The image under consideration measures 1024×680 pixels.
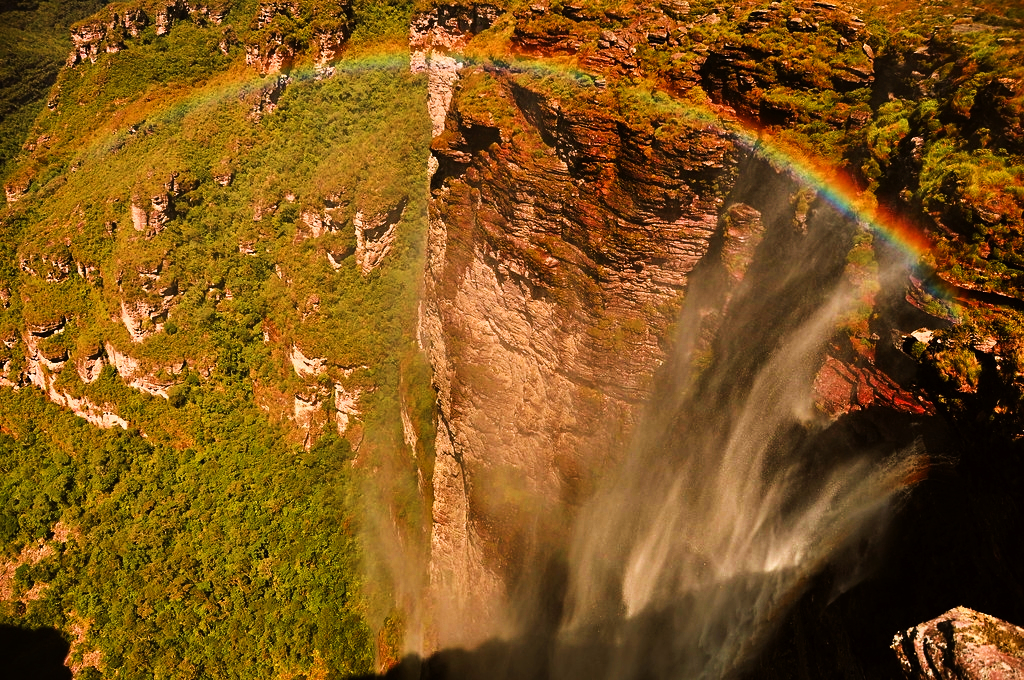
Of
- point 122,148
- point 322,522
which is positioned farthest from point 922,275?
point 122,148

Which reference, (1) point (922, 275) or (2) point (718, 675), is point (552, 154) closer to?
(1) point (922, 275)

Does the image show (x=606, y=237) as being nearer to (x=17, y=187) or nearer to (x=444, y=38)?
(x=444, y=38)

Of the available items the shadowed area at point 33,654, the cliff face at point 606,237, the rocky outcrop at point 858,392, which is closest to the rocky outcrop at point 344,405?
the cliff face at point 606,237

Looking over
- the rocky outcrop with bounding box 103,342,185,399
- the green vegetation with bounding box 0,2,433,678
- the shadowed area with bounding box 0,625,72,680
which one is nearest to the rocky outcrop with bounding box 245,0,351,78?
the green vegetation with bounding box 0,2,433,678

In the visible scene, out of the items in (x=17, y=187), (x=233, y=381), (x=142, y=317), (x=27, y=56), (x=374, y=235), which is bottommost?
(x=233, y=381)

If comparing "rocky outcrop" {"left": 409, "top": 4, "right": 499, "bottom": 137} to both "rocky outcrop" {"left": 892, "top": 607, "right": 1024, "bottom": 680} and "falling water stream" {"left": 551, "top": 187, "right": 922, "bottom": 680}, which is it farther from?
"rocky outcrop" {"left": 892, "top": 607, "right": 1024, "bottom": 680}

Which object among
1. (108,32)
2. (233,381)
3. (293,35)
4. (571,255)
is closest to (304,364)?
(233,381)

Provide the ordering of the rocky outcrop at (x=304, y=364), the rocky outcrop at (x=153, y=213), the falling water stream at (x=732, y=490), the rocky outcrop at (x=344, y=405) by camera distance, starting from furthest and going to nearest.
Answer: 1. the rocky outcrop at (x=153, y=213)
2. the rocky outcrop at (x=304, y=364)
3. the rocky outcrop at (x=344, y=405)
4. the falling water stream at (x=732, y=490)

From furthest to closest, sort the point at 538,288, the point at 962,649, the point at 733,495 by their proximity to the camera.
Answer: the point at 538,288
the point at 733,495
the point at 962,649

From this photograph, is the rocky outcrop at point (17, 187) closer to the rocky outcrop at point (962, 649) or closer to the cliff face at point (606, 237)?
the cliff face at point (606, 237)
